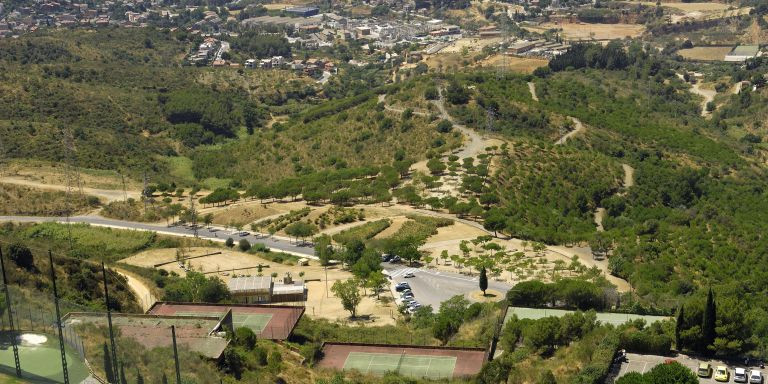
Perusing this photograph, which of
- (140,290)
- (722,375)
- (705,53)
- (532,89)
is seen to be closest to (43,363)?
(140,290)

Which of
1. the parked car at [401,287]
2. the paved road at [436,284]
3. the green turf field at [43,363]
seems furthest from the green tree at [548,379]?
the parked car at [401,287]

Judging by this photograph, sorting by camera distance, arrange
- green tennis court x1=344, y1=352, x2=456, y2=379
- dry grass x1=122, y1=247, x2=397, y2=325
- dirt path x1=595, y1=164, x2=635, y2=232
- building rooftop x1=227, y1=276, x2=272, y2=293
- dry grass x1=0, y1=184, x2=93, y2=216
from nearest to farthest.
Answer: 1. green tennis court x1=344, y1=352, x2=456, y2=379
2. dry grass x1=122, y1=247, x2=397, y2=325
3. building rooftop x1=227, y1=276, x2=272, y2=293
4. dry grass x1=0, y1=184, x2=93, y2=216
5. dirt path x1=595, y1=164, x2=635, y2=232

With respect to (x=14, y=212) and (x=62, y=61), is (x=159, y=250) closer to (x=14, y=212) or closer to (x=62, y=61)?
(x=14, y=212)

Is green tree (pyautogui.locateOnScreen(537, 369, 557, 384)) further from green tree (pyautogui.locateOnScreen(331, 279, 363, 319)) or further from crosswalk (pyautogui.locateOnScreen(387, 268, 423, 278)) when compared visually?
crosswalk (pyautogui.locateOnScreen(387, 268, 423, 278))

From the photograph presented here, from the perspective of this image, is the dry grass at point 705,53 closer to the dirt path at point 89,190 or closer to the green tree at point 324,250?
the dirt path at point 89,190

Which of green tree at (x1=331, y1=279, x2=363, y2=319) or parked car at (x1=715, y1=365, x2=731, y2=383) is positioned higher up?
parked car at (x1=715, y1=365, x2=731, y2=383)

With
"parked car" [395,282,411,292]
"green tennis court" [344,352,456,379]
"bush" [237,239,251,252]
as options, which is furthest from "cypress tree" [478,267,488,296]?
"bush" [237,239,251,252]

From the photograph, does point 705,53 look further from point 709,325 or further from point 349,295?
point 709,325
